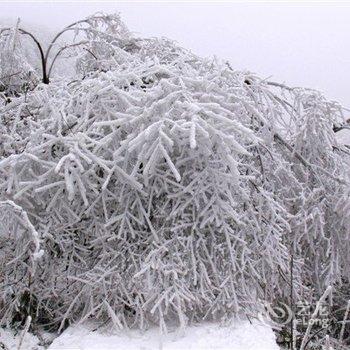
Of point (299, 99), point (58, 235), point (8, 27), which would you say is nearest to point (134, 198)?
point (58, 235)

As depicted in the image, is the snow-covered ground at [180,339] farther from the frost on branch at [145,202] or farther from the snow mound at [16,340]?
the snow mound at [16,340]

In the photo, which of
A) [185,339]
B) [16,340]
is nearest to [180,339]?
[185,339]

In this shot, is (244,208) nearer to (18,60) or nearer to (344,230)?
(344,230)

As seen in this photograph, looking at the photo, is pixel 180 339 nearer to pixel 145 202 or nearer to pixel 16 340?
pixel 145 202

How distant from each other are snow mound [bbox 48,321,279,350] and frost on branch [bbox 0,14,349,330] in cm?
12

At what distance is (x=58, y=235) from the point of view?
15.2ft

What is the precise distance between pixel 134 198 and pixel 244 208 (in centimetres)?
100

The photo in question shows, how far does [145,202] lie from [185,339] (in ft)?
3.79

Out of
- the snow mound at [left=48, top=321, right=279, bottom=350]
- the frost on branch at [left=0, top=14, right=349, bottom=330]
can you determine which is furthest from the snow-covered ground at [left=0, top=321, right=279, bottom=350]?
the frost on branch at [left=0, top=14, right=349, bottom=330]

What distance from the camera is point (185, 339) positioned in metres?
3.96

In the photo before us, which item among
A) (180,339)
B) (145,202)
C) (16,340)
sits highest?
(145,202)

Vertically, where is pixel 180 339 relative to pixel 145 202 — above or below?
below

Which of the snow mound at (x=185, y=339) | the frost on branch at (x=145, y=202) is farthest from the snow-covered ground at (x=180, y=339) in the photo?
the frost on branch at (x=145, y=202)

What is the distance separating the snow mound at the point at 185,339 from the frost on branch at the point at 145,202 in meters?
0.12
